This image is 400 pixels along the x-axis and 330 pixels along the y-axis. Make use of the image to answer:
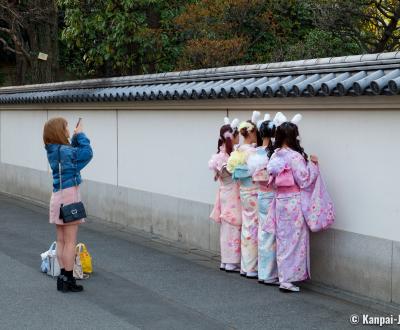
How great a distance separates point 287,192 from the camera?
747 centimetres

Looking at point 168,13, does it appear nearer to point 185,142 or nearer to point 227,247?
point 185,142

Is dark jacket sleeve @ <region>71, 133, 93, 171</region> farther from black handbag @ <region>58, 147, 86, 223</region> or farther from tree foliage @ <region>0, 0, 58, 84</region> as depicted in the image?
tree foliage @ <region>0, 0, 58, 84</region>

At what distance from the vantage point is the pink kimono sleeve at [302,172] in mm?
7352

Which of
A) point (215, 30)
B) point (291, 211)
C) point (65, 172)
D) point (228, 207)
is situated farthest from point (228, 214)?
point (215, 30)

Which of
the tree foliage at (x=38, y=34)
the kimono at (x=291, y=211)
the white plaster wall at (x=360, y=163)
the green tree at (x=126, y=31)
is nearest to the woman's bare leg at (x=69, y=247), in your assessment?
the kimono at (x=291, y=211)

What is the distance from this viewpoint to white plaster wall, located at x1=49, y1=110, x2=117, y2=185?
1273cm

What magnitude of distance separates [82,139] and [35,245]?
11.1 feet

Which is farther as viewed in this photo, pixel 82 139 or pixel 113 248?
pixel 113 248

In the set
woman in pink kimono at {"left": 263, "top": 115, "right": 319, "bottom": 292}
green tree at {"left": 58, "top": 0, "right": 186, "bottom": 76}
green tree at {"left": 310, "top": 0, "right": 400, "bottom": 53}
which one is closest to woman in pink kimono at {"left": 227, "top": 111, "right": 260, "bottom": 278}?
woman in pink kimono at {"left": 263, "top": 115, "right": 319, "bottom": 292}

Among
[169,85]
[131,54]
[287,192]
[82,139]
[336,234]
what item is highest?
[131,54]

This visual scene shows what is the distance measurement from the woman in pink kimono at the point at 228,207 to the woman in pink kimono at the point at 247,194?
239 millimetres

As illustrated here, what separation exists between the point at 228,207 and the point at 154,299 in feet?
5.74

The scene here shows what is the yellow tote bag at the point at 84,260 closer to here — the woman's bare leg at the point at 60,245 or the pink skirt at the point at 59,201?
the woman's bare leg at the point at 60,245

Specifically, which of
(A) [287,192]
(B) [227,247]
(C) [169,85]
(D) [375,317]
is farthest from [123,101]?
(D) [375,317]
